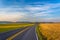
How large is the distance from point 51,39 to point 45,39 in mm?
1452

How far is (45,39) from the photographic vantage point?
26.3m

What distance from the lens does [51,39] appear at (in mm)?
27375
